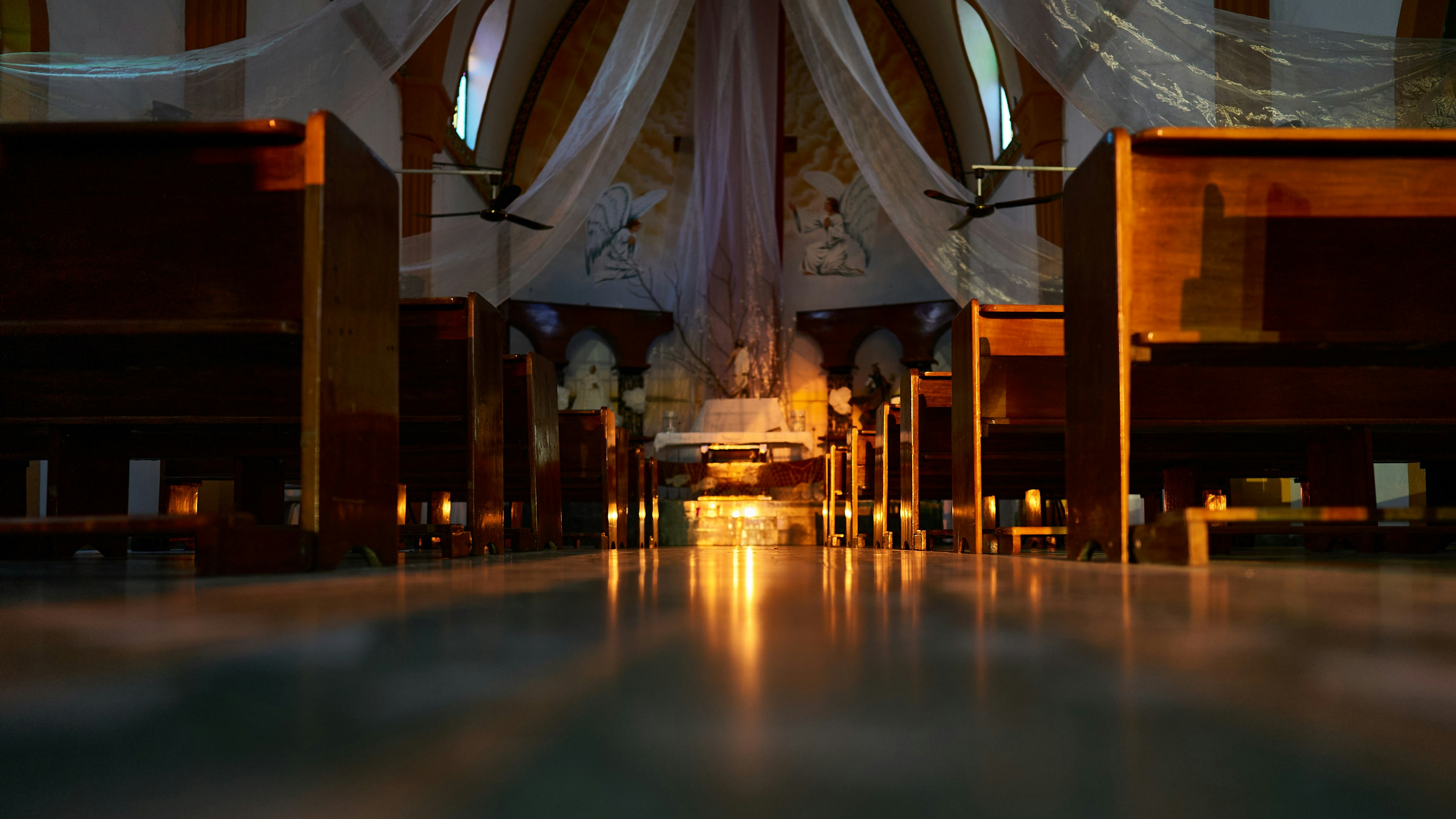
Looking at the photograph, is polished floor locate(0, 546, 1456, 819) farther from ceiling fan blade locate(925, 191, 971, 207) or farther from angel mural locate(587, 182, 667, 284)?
angel mural locate(587, 182, 667, 284)

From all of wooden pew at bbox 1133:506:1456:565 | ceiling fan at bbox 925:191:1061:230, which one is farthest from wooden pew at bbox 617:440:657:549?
wooden pew at bbox 1133:506:1456:565

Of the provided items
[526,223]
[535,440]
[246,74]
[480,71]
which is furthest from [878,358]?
[246,74]

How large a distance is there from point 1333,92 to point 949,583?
2664 millimetres

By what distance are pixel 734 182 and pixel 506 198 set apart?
2.05m

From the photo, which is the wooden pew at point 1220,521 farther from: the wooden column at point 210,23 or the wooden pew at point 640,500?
the wooden column at point 210,23

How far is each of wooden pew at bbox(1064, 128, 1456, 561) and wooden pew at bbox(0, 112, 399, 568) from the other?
127 cm

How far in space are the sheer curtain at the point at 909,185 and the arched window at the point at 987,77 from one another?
505 cm

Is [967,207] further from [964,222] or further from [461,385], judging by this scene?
[461,385]

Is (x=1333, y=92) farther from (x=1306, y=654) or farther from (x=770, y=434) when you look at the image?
(x=770, y=434)

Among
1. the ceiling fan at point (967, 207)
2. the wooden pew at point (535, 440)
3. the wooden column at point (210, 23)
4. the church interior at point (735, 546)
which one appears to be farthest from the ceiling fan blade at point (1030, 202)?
the wooden column at point (210, 23)

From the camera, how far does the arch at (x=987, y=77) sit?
→ 8938 millimetres

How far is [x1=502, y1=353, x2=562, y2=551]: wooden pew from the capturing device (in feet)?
10.1

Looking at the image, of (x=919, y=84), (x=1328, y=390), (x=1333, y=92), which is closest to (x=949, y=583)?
(x=1328, y=390)

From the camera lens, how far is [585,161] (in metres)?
3.97
